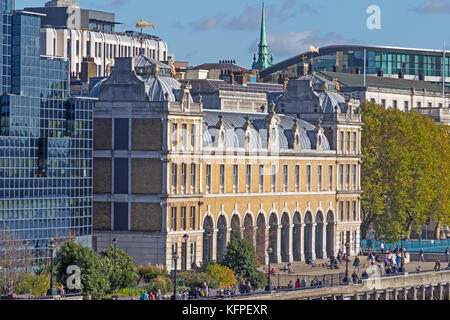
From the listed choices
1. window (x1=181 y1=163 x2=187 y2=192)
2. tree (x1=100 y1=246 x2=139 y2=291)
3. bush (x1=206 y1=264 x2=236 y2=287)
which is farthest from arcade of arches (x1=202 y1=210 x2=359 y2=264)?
tree (x1=100 y1=246 x2=139 y2=291)

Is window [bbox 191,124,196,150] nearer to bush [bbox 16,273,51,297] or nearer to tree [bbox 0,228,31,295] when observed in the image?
tree [bbox 0,228,31,295]

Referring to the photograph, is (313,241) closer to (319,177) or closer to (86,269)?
(319,177)

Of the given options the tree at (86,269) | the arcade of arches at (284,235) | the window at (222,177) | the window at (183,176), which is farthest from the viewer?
the window at (222,177)

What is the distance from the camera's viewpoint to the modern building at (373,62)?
176m

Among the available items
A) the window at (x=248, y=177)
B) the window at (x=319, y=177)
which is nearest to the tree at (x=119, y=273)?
the window at (x=248, y=177)

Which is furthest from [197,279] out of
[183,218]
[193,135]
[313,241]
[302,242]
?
[313,241]

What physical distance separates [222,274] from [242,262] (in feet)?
8.51

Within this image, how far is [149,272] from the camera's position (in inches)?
3209

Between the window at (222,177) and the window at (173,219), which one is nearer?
the window at (173,219)

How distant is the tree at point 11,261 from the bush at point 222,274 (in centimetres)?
1227

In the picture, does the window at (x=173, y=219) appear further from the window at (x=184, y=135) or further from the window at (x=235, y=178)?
the window at (x=235, y=178)

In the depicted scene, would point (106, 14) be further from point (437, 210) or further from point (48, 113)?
point (48, 113)

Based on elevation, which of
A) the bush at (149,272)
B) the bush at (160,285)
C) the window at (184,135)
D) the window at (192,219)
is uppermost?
the window at (184,135)

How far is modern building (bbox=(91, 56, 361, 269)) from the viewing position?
9056cm
